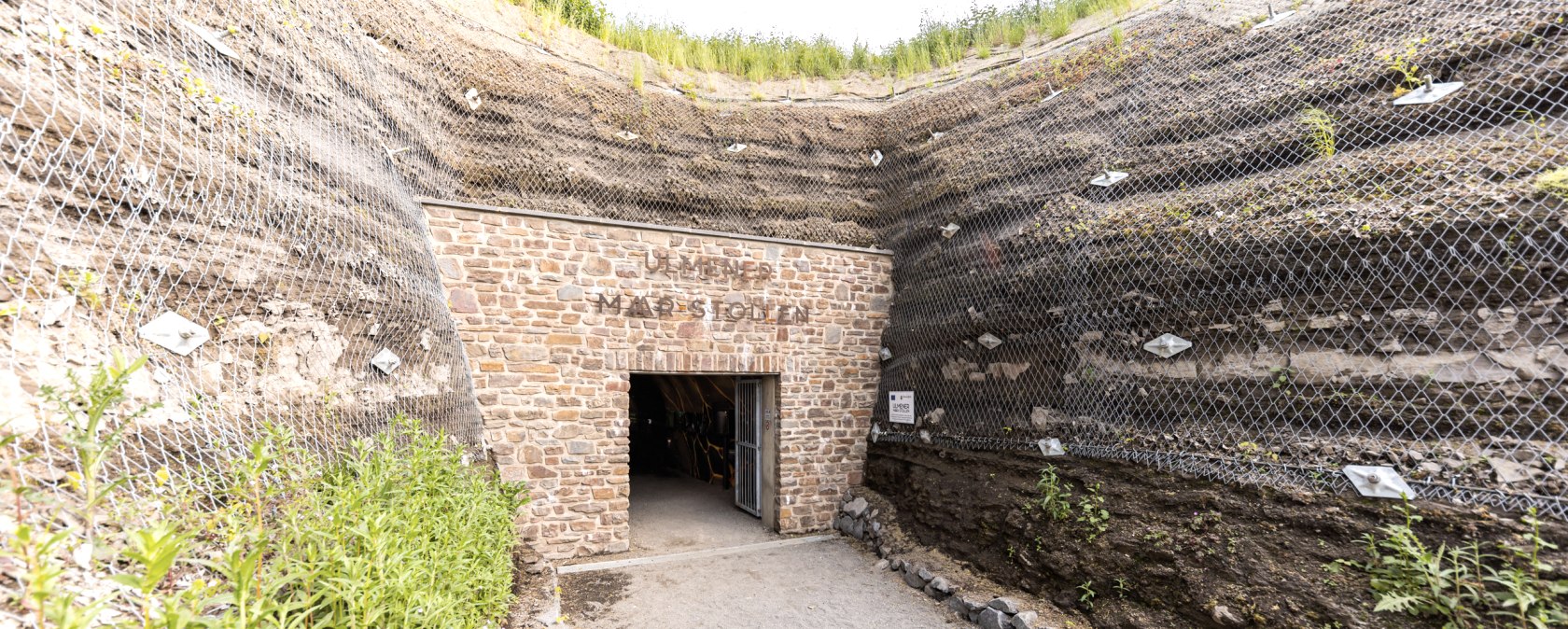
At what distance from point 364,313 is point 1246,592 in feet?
17.3

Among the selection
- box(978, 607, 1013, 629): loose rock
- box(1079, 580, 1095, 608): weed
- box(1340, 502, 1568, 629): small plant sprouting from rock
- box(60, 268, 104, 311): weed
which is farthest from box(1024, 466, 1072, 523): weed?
box(60, 268, 104, 311): weed

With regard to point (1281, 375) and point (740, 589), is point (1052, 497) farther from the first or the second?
point (740, 589)

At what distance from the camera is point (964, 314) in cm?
623

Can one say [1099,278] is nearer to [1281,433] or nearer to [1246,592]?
[1281,433]

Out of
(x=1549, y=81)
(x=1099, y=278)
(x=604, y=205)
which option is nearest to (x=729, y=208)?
(x=604, y=205)

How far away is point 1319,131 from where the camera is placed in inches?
170

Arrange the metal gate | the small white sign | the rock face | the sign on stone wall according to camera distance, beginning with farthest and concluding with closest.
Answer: the metal gate < the small white sign < the sign on stone wall < the rock face

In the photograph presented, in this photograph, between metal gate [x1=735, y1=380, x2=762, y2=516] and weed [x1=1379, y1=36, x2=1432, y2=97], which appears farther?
metal gate [x1=735, y1=380, x2=762, y2=516]

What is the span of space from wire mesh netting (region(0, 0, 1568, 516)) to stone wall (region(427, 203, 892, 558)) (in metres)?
0.44

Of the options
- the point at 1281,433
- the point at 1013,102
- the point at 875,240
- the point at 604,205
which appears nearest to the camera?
the point at 1281,433

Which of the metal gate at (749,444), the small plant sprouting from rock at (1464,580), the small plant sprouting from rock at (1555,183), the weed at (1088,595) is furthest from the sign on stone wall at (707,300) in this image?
the small plant sprouting from rock at (1555,183)

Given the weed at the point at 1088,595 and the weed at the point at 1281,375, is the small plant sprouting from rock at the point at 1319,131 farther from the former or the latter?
the weed at the point at 1088,595

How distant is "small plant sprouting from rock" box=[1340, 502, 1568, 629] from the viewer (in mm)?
2717

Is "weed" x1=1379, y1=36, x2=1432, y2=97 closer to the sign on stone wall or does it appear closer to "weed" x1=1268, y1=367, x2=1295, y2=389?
"weed" x1=1268, y1=367, x2=1295, y2=389
